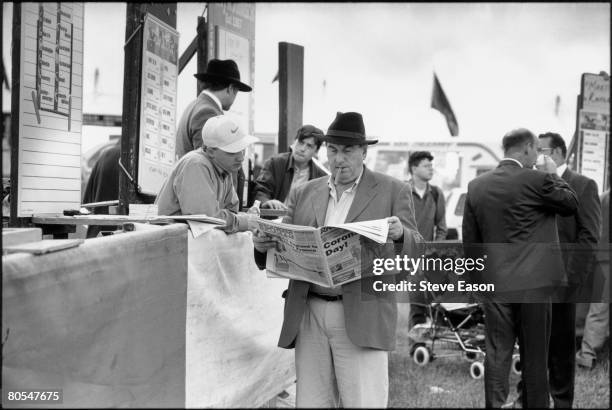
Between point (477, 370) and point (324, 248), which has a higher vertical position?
point (324, 248)

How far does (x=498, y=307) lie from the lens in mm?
5098

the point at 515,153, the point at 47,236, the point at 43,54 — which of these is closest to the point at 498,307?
the point at 515,153

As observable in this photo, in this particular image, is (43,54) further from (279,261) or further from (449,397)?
(449,397)

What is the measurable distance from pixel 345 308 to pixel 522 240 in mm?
1976

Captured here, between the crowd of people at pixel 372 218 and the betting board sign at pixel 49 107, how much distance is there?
70 centimetres

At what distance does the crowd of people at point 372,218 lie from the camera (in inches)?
135

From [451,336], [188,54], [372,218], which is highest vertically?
[188,54]

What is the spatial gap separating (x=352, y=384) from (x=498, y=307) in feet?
6.59

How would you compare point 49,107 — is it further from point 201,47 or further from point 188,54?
point 188,54

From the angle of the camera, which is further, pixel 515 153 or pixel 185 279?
pixel 515 153

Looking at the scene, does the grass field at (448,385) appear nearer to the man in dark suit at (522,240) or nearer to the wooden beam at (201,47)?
the man in dark suit at (522,240)

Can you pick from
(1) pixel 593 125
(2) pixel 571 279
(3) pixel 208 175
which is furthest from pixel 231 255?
(1) pixel 593 125

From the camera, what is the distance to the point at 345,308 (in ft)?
11.0

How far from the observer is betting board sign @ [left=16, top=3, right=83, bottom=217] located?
396cm
